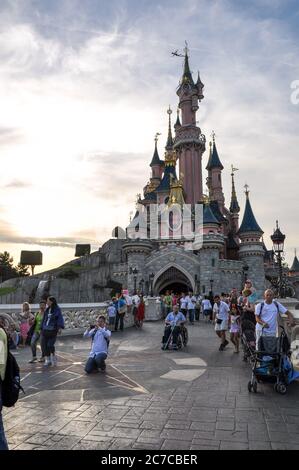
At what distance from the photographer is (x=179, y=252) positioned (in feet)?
123

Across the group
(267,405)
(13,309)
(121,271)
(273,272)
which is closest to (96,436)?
(267,405)

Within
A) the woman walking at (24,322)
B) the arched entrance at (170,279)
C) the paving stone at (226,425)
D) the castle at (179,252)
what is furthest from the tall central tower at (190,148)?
the paving stone at (226,425)

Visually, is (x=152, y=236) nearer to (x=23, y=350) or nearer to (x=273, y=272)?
(x=273, y=272)

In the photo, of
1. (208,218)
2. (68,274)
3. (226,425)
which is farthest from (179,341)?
(68,274)

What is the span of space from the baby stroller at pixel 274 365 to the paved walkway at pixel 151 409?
17 cm

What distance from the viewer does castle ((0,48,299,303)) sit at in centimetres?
3719

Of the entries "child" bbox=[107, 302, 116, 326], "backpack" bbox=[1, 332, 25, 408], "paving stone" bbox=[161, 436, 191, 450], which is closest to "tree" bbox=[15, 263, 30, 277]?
"child" bbox=[107, 302, 116, 326]

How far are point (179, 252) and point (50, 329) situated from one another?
29920mm

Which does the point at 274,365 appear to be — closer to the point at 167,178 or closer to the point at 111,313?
the point at 111,313

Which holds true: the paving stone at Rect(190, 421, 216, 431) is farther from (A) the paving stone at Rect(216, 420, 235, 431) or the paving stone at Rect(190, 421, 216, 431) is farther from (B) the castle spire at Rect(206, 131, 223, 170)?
(B) the castle spire at Rect(206, 131, 223, 170)

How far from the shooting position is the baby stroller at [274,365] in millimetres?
5711

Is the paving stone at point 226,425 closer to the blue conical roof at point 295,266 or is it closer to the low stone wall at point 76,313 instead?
the low stone wall at point 76,313

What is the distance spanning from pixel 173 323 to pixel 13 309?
211 inches

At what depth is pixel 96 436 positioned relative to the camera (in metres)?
3.91
